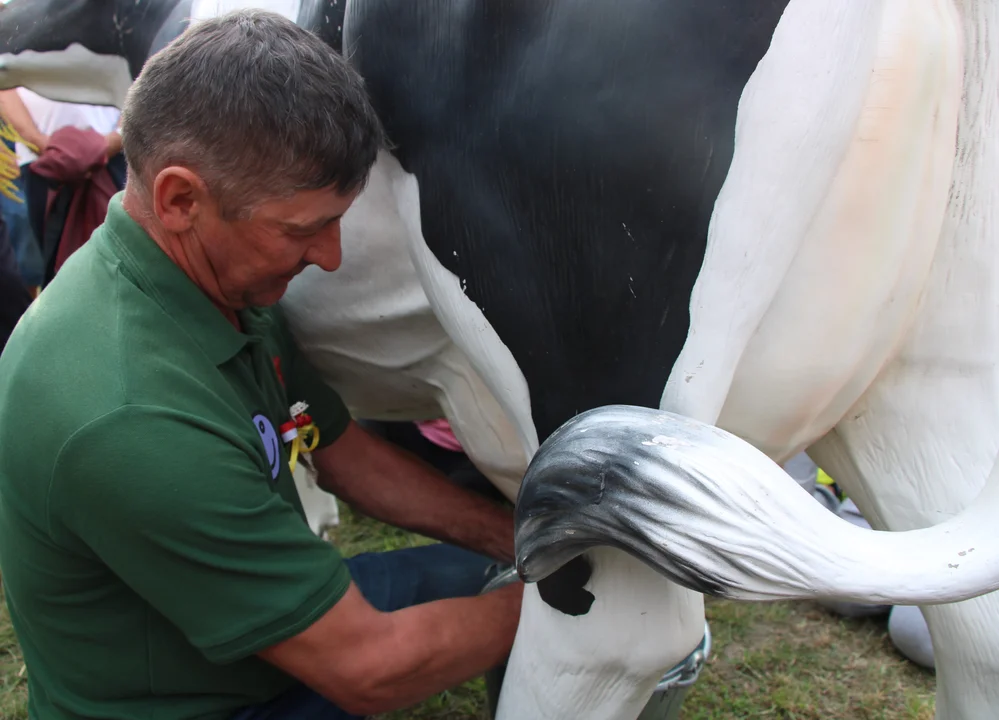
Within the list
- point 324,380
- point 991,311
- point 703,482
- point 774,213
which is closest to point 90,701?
point 324,380

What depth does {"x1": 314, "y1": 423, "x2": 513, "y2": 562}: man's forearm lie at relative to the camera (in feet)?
4.09

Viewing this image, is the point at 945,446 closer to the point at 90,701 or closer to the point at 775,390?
the point at 775,390

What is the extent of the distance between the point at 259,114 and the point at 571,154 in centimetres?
29

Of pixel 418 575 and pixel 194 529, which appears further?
pixel 418 575

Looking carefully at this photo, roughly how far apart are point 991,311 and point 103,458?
2.48 ft

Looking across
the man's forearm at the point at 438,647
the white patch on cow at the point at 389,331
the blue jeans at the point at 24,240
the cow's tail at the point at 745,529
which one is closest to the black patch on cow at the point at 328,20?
the white patch on cow at the point at 389,331

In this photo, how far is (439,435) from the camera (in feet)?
6.70

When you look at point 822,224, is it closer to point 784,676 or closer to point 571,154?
point 571,154

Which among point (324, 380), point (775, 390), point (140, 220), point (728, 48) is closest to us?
point (728, 48)

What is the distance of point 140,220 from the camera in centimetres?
89

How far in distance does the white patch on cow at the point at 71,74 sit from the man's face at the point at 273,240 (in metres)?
0.58

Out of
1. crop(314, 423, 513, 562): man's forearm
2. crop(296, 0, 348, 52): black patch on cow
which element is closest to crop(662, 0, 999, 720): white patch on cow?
crop(296, 0, 348, 52): black patch on cow

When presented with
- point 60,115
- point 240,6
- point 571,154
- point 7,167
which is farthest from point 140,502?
point 60,115

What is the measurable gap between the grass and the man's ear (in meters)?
1.01
